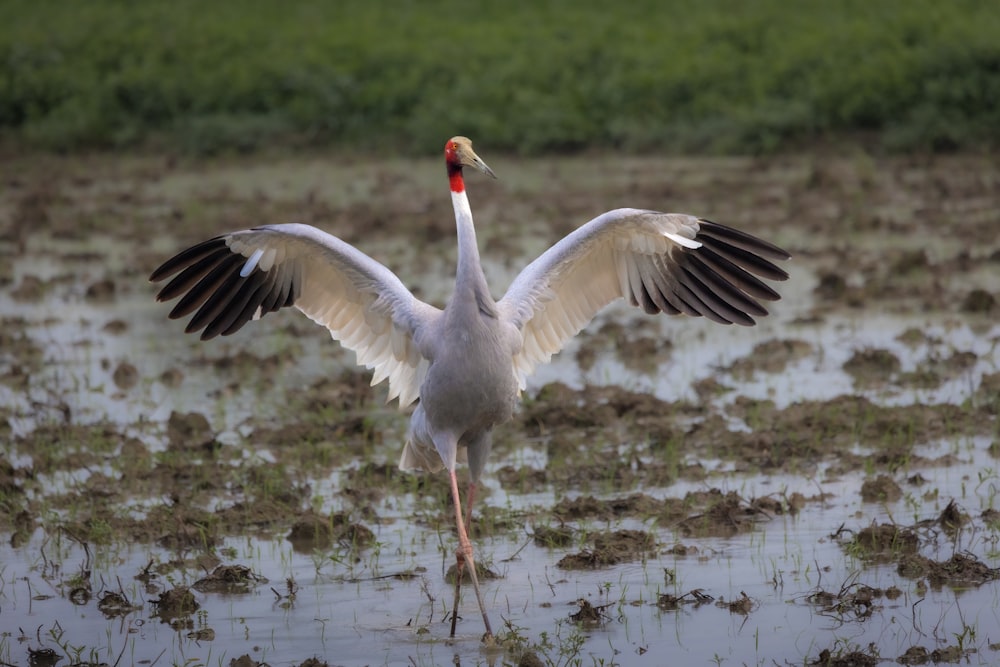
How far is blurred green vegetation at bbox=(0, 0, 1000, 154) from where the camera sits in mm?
17531

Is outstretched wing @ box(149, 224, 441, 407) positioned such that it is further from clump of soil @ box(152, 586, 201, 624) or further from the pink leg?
clump of soil @ box(152, 586, 201, 624)

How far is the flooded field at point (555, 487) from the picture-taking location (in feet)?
18.6

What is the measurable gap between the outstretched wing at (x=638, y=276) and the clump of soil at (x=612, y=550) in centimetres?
83

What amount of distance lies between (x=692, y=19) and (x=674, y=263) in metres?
16.8

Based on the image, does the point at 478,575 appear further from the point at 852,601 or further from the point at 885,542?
the point at 885,542

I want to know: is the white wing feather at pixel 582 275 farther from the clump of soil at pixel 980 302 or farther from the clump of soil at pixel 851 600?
the clump of soil at pixel 980 302

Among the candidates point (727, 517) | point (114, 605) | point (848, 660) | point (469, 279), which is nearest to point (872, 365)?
point (727, 517)

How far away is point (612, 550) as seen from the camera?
6320mm

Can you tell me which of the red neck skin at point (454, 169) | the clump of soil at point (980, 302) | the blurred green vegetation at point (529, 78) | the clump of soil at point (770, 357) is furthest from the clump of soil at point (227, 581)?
the blurred green vegetation at point (529, 78)

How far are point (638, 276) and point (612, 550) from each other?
4.12ft

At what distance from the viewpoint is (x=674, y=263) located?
655 centimetres

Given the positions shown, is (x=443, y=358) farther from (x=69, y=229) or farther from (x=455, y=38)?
(x=455, y=38)

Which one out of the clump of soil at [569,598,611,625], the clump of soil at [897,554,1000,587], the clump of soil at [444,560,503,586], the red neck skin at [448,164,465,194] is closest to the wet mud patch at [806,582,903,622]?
the clump of soil at [897,554,1000,587]

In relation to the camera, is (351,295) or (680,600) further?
(351,295)
